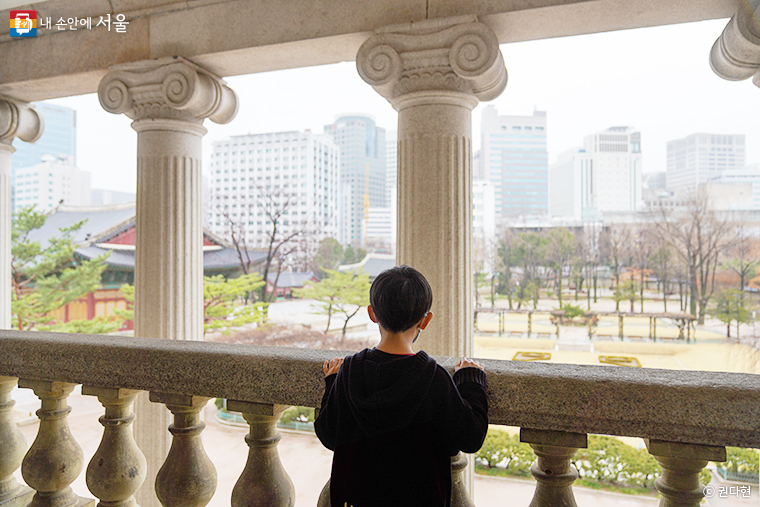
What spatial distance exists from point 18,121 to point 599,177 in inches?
1016

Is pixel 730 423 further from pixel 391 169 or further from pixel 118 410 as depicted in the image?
pixel 391 169

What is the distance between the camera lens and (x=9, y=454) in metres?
1.44

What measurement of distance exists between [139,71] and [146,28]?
35cm

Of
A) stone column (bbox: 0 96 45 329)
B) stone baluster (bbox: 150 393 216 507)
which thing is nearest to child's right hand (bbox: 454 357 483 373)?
stone baluster (bbox: 150 393 216 507)

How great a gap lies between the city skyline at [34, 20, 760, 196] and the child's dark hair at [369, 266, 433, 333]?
76.7ft

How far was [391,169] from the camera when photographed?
32312 mm

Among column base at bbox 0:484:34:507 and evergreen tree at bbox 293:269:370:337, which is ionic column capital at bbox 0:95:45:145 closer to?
column base at bbox 0:484:34:507

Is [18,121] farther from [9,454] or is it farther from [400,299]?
[400,299]

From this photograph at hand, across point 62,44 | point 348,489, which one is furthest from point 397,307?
point 62,44

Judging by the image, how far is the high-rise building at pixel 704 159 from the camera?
71.4ft

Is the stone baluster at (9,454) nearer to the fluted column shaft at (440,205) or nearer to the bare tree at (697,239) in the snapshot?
the fluted column shaft at (440,205)

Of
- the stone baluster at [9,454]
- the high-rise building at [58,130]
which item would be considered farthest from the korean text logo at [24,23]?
the high-rise building at [58,130]

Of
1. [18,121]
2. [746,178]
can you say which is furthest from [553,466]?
[746,178]

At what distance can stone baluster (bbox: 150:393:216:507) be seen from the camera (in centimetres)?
124
